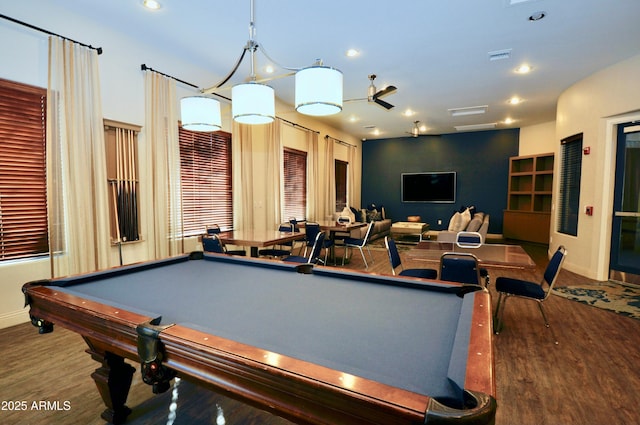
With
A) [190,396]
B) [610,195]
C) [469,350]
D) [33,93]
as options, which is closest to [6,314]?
[33,93]

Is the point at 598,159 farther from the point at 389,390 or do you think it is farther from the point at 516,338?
the point at 389,390

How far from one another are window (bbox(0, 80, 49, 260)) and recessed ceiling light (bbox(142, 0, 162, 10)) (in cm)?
132

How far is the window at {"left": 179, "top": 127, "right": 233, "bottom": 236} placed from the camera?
471 centimetres

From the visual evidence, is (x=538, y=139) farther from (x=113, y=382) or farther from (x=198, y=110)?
(x=113, y=382)

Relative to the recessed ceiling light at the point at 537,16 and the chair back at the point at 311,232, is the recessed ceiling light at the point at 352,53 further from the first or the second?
the chair back at the point at 311,232

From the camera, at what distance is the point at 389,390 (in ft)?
2.54

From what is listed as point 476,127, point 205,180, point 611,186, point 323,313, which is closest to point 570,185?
point 611,186

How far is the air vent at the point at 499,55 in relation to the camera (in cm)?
421

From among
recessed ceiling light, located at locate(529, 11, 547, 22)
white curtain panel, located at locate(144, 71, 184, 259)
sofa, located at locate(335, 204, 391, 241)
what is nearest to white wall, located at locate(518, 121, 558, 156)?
sofa, located at locate(335, 204, 391, 241)

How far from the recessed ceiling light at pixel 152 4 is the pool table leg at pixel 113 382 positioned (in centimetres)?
320

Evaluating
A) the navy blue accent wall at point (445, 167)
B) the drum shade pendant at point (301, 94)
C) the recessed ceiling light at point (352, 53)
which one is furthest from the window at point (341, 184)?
the drum shade pendant at point (301, 94)

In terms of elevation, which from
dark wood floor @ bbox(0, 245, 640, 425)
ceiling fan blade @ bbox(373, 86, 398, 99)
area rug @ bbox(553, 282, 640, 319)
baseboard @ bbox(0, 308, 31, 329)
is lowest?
dark wood floor @ bbox(0, 245, 640, 425)

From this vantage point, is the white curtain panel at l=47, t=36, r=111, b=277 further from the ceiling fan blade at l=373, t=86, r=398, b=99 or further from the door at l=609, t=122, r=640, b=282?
the door at l=609, t=122, r=640, b=282

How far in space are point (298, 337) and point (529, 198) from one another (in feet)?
32.2
